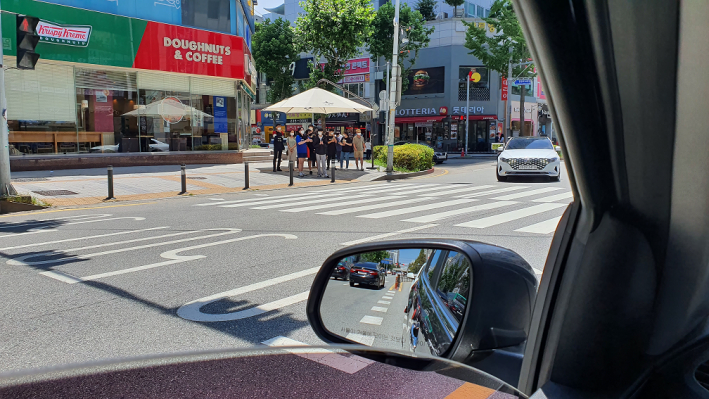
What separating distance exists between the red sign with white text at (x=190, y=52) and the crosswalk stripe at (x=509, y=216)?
1694 centimetres

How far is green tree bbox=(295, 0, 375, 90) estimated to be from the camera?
86.7ft

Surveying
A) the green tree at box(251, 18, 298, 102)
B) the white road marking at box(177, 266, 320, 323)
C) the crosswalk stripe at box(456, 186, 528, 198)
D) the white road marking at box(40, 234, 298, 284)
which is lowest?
the white road marking at box(177, 266, 320, 323)

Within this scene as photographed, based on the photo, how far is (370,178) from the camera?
1983cm

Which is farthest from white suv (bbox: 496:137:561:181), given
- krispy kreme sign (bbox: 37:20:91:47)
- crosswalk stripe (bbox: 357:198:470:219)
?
krispy kreme sign (bbox: 37:20:91:47)

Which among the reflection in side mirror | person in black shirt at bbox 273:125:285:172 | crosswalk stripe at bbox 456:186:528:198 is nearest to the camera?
the reflection in side mirror

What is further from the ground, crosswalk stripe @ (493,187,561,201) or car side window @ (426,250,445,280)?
car side window @ (426,250,445,280)

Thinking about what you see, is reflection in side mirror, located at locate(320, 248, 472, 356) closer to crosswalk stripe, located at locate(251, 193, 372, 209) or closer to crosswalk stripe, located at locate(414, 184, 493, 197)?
crosswalk stripe, located at locate(251, 193, 372, 209)

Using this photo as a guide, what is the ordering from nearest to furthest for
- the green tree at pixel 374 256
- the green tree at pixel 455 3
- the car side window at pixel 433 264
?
the car side window at pixel 433 264 < the green tree at pixel 374 256 < the green tree at pixel 455 3

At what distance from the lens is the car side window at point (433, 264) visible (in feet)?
5.70

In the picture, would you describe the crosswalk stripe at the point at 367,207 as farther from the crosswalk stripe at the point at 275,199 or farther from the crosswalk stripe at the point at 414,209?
the crosswalk stripe at the point at 275,199

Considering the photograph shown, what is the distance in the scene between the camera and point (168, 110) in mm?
22516

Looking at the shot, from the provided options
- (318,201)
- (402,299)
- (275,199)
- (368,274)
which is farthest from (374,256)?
(275,199)

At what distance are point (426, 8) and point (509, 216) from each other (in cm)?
4755

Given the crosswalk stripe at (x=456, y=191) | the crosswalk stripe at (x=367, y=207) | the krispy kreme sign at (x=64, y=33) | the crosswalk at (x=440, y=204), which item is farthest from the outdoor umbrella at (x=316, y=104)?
the crosswalk stripe at (x=367, y=207)
